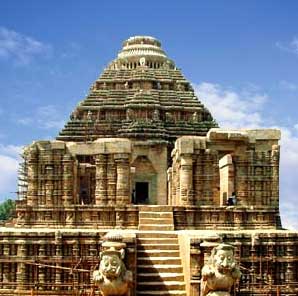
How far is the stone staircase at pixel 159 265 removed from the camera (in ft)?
46.9

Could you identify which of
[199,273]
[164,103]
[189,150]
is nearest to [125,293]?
[199,273]

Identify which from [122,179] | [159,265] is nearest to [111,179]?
[122,179]

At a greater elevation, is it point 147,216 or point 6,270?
point 147,216

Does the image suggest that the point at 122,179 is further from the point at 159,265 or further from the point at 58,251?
the point at 159,265

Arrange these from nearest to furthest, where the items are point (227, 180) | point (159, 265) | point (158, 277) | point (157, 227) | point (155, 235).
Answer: point (158, 277) → point (159, 265) → point (155, 235) → point (157, 227) → point (227, 180)

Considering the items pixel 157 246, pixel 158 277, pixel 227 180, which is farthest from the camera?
pixel 227 180

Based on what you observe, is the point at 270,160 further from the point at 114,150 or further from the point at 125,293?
the point at 125,293

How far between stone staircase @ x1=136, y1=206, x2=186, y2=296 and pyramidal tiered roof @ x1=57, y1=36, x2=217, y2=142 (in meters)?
13.4

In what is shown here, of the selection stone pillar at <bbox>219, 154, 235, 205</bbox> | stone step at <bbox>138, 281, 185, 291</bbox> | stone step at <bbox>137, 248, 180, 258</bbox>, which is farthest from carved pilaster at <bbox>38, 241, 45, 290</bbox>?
stone pillar at <bbox>219, 154, 235, 205</bbox>

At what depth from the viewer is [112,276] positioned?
40.1 ft

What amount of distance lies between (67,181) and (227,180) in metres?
5.51

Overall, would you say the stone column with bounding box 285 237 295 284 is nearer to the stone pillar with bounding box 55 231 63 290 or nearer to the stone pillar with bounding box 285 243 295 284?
the stone pillar with bounding box 285 243 295 284

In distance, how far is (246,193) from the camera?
20.2 meters

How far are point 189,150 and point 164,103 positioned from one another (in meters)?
10.9
